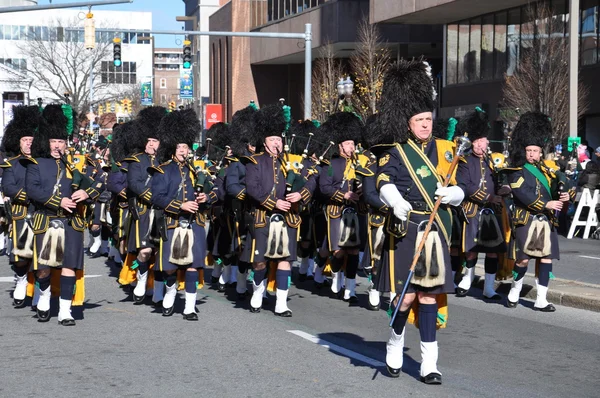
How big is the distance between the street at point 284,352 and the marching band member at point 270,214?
1.20 ft

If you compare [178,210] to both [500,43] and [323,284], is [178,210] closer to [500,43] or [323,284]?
[323,284]

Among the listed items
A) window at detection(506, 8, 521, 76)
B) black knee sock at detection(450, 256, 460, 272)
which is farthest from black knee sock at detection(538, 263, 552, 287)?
window at detection(506, 8, 521, 76)

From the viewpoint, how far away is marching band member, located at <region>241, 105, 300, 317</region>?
37.2 ft

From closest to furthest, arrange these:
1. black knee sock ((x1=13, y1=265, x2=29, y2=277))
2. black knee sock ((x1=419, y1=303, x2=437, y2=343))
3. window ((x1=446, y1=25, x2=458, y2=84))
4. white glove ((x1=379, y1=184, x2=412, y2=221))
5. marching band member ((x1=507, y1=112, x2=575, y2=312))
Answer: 1. white glove ((x1=379, y1=184, x2=412, y2=221))
2. black knee sock ((x1=419, y1=303, x2=437, y2=343))
3. marching band member ((x1=507, y1=112, x2=575, y2=312))
4. black knee sock ((x1=13, y1=265, x2=29, y2=277))
5. window ((x1=446, y1=25, x2=458, y2=84))

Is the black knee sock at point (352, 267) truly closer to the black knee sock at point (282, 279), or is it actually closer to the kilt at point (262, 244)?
the kilt at point (262, 244)

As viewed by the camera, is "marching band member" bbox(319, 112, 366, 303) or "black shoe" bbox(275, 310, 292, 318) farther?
"marching band member" bbox(319, 112, 366, 303)

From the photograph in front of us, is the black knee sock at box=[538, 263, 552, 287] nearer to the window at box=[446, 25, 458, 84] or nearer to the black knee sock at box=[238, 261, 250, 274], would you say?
the black knee sock at box=[238, 261, 250, 274]

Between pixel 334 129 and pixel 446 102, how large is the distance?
2996cm

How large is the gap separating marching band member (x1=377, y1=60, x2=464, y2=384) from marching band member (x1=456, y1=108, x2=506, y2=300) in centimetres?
409

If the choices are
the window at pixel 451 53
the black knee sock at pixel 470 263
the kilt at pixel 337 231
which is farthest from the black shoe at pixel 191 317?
the window at pixel 451 53

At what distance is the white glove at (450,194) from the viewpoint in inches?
302

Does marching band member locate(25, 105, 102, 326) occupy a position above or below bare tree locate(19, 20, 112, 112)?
below

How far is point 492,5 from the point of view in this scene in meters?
37.1

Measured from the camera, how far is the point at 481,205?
40.9ft
